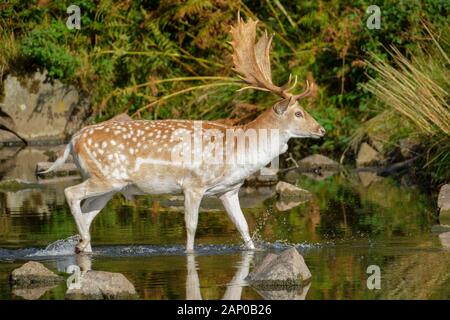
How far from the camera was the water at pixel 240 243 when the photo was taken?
1003 centimetres

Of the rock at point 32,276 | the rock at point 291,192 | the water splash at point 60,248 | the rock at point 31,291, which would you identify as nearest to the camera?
the rock at point 31,291

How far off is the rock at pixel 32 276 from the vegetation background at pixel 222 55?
29.6 ft

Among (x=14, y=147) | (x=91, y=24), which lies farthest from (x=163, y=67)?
(x=14, y=147)

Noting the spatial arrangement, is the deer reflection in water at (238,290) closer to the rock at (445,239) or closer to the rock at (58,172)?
the rock at (445,239)

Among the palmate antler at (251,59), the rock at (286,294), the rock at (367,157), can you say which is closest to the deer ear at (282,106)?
the palmate antler at (251,59)

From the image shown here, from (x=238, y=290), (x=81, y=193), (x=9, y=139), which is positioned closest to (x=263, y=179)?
(x=81, y=193)

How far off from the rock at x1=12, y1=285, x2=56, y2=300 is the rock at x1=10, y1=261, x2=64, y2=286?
14 centimetres

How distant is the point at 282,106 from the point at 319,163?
8490 millimetres

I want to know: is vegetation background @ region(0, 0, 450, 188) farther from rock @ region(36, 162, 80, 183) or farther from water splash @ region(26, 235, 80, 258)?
water splash @ region(26, 235, 80, 258)

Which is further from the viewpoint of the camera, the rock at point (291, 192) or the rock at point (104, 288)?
the rock at point (291, 192)

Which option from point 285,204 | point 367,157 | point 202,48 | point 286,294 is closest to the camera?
point 286,294

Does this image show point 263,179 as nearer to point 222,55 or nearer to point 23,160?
point 222,55

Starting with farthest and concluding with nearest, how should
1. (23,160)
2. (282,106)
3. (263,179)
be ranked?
(23,160) < (263,179) < (282,106)

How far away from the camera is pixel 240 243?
12.8m
